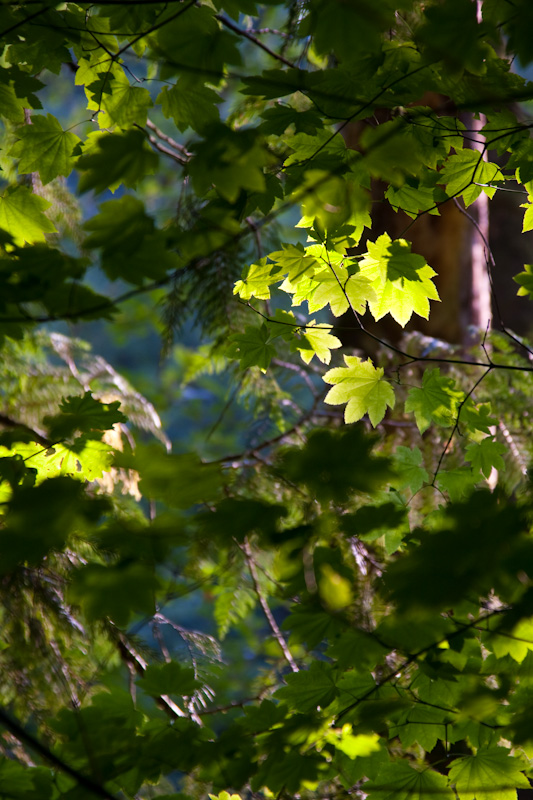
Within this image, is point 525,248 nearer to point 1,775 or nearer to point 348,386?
point 348,386

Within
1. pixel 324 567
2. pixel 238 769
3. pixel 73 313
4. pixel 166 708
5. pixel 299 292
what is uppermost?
pixel 73 313

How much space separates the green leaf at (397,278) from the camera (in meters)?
1.30

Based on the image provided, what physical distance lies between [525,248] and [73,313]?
3.65 metres

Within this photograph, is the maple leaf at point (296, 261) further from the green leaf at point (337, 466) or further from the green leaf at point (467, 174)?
the green leaf at point (337, 466)

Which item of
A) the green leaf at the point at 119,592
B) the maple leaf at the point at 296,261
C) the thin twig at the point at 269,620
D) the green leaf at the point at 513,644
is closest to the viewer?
the green leaf at the point at 119,592

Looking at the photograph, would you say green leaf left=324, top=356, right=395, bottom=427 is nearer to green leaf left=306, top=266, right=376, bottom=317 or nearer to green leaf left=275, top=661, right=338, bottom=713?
green leaf left=306, top=266, right=376, bottom=317

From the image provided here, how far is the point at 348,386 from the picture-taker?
140 centimetres

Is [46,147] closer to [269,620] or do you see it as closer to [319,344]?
[319,344]

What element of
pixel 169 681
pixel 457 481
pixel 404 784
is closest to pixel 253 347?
pixel 457 481

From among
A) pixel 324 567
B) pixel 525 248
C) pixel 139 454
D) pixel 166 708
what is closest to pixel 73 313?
pixel 139 454

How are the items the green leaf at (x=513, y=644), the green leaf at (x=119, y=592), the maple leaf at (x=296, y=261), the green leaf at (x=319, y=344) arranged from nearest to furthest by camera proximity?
the green leaf at (x=119, y=592)
the green leaf at (x=513, y=644)
the maple leaf at (x=296, y=261)
the green leaf at (x=319, y=344)

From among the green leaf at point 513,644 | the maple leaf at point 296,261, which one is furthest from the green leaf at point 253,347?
the green leaf at point 513,644

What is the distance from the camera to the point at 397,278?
4.33ft

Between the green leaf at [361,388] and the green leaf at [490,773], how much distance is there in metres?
0.69
